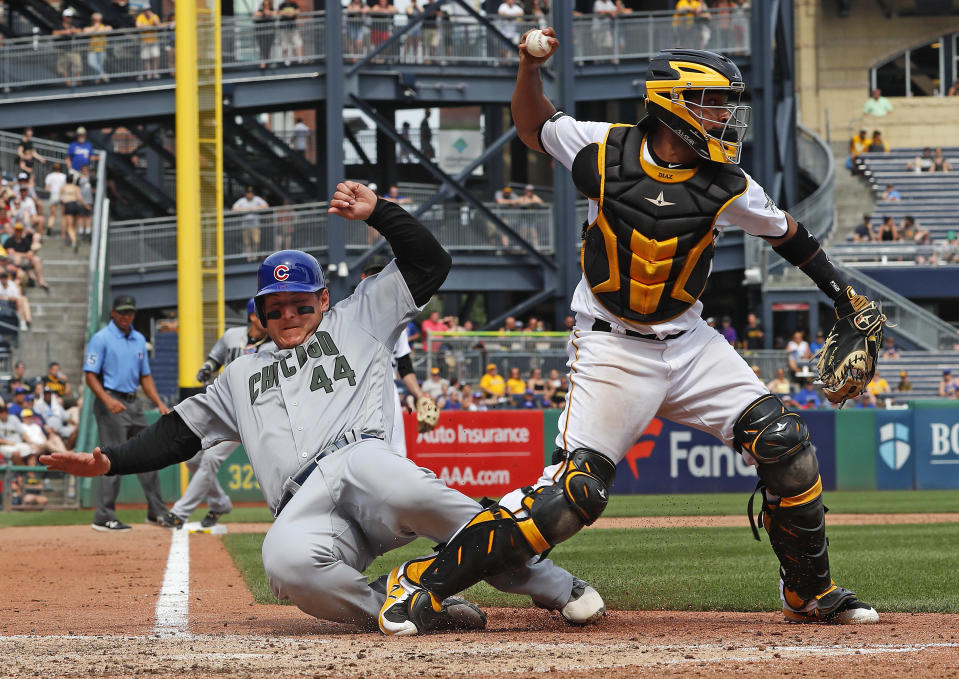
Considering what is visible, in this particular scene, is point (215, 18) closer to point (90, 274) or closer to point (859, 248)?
point (90, 274)

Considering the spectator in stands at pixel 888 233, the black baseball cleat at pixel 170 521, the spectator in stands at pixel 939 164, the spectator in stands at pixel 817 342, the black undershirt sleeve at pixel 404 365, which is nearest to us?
the black undershirt sleeve at pixel 404 365

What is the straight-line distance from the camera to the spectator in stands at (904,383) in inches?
919

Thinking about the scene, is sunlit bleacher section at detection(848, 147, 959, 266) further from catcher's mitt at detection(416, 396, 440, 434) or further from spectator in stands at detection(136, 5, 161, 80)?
catcher's mitt at detection(416, 396, 440, 434)

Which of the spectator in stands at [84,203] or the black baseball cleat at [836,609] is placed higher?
the spectator in stands at [84,203]

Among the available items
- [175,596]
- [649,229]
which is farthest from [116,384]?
[649,229]

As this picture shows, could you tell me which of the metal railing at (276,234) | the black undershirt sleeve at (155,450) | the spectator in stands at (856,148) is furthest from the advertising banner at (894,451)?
the spectator in stands at (856,148)

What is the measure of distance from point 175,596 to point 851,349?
3857mm

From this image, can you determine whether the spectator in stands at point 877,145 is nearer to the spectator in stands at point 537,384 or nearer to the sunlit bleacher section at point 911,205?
the sunlit bleacher section at point 911,205

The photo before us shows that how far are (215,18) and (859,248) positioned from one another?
16.7 m

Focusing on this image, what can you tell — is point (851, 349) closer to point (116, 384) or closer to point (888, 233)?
point (116, 384)

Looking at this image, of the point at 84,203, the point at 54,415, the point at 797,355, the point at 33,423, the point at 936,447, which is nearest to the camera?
the point at 33,423

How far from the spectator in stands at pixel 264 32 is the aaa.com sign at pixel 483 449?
11.4 metres

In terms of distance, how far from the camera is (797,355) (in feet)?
75.8

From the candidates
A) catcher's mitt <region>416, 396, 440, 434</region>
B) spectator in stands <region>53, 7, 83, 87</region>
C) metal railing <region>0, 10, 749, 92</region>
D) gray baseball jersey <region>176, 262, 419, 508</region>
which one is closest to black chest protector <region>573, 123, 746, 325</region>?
gray baseball jersey <region>176, 262, 419, 508</region>
